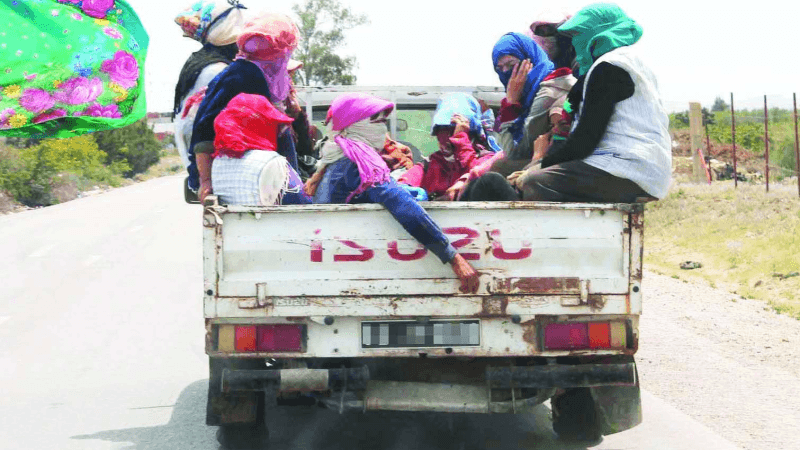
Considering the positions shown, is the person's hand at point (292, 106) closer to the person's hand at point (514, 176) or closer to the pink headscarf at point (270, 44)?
the pink headscarf at point (270, 44)

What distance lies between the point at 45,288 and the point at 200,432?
715 centimetres

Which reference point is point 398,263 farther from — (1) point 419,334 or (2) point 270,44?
(2) point 270,44

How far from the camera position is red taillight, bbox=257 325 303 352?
5.30 metres

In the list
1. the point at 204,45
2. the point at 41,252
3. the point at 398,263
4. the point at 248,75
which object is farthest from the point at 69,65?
the point at 398,263

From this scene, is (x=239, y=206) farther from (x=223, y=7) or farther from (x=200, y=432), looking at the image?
(x=223, y=7)

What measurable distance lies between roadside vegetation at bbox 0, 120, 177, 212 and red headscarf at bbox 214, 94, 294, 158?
83.3 ft

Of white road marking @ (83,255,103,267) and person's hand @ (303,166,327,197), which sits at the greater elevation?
person's hand @ (303,166,327,197)

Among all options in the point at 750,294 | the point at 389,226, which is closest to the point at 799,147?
the point at 750,294

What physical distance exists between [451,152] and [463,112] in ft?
1.44

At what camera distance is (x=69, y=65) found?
47.2ft

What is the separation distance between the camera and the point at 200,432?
258 inches

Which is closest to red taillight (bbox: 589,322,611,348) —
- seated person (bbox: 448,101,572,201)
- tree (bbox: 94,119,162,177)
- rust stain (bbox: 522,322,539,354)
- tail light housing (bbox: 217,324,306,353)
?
rust stain (bbox: 522,322,539,354)

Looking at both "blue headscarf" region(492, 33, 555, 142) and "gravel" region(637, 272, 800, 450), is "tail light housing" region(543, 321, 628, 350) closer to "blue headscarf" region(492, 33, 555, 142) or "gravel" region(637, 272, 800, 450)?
"gravel" region(637, 272, 800, 450)

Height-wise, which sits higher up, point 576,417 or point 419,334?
point 419,334
